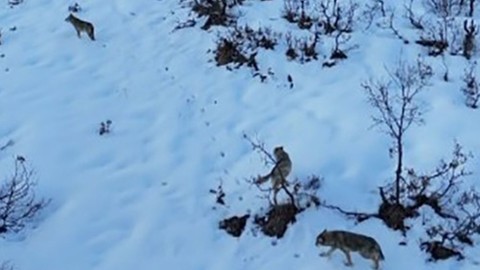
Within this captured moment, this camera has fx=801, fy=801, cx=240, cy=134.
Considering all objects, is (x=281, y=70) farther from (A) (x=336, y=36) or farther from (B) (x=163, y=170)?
(B) (x=163, y=170)

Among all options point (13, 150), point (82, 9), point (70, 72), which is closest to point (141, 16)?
point (82, 9)

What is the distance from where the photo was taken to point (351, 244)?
7.61 m

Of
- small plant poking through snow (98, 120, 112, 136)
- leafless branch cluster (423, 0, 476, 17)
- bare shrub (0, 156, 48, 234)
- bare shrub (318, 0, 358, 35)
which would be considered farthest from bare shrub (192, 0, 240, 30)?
bare shrub (0, 156, 48, 234)

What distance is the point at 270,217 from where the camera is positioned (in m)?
8.35

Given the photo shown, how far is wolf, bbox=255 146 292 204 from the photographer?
846cm

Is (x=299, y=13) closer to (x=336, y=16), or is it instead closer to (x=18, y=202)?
(x=336, y=16)

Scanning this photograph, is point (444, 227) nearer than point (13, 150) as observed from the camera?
Yes

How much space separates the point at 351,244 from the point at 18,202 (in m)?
3.66

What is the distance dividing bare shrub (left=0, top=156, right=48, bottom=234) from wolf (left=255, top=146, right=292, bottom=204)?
2461mm

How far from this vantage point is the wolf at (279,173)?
846 centimetres

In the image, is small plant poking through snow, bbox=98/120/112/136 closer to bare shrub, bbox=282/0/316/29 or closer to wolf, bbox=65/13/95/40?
wolf, bbox=65/13/95/40

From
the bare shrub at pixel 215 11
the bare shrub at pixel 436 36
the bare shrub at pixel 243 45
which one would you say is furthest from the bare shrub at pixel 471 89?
the bare shrub at pixel 215 11

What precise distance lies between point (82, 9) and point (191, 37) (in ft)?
7.58

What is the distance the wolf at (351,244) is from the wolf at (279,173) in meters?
0.85
